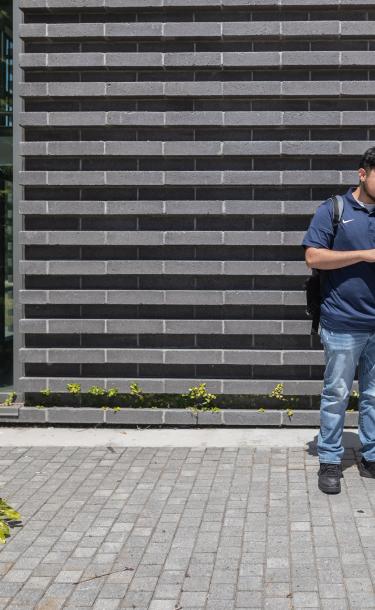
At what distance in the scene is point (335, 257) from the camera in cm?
486

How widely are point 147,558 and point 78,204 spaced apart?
364 centimetres

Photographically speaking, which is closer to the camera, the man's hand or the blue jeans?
the man's hand

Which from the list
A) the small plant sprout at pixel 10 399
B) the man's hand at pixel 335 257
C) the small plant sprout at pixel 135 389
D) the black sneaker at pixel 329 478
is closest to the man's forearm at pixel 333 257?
the man's hand at pixel 335 257

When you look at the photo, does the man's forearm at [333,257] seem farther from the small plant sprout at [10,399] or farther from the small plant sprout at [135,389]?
the small plant sprout at [10,399]

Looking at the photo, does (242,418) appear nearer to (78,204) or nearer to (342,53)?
(78,204)

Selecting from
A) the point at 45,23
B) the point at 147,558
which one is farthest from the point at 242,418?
the point at 45,23

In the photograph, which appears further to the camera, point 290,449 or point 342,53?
point 342,53

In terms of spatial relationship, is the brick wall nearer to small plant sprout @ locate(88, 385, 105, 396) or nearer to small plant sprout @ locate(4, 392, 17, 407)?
small plant sprout @ locate(88, 385, 105, 396)

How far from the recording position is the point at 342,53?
256 inches

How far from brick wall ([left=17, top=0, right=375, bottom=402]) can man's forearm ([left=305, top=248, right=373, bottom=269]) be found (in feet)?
5.35

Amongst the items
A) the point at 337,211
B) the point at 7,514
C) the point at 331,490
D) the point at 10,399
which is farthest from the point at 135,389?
the point at 337,211

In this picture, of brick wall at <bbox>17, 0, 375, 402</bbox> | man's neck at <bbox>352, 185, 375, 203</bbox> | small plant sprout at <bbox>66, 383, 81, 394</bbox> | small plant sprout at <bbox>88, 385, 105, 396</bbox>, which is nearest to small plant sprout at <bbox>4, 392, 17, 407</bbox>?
brick wall at <bbox>17, 0, 375, 402</bbox>

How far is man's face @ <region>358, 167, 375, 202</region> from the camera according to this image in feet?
16.2

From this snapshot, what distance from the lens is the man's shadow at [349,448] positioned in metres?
5.63
